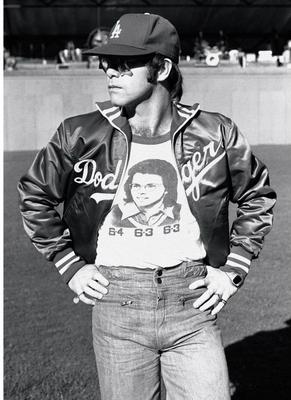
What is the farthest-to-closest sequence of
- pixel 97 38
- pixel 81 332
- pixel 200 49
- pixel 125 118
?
1. pixel 200 49
2. pixel 97 38
3. pixel 81 332
4. pixel 125 118

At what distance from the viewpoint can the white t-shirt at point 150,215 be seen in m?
3.04

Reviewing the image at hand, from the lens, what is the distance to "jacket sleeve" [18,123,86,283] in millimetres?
3115

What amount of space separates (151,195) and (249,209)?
348 mm

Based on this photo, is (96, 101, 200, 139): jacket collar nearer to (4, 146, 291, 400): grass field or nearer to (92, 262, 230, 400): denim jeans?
(92, 262, 230, 400): denim jeans

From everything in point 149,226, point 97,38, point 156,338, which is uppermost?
point 97,38

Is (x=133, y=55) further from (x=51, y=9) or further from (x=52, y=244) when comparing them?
(x=51, y=9)

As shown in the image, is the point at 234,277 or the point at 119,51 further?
the point at 234,277

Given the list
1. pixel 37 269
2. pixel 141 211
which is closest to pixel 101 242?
pixel 141 211

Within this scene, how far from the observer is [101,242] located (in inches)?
124

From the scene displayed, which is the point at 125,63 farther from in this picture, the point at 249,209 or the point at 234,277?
the point at 234,277

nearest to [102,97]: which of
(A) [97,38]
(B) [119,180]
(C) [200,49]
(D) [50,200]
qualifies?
(A) [97,38]

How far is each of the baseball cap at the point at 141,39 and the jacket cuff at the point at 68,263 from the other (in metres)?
0.69

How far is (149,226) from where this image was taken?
307 cm

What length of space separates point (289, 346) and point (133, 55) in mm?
3372
